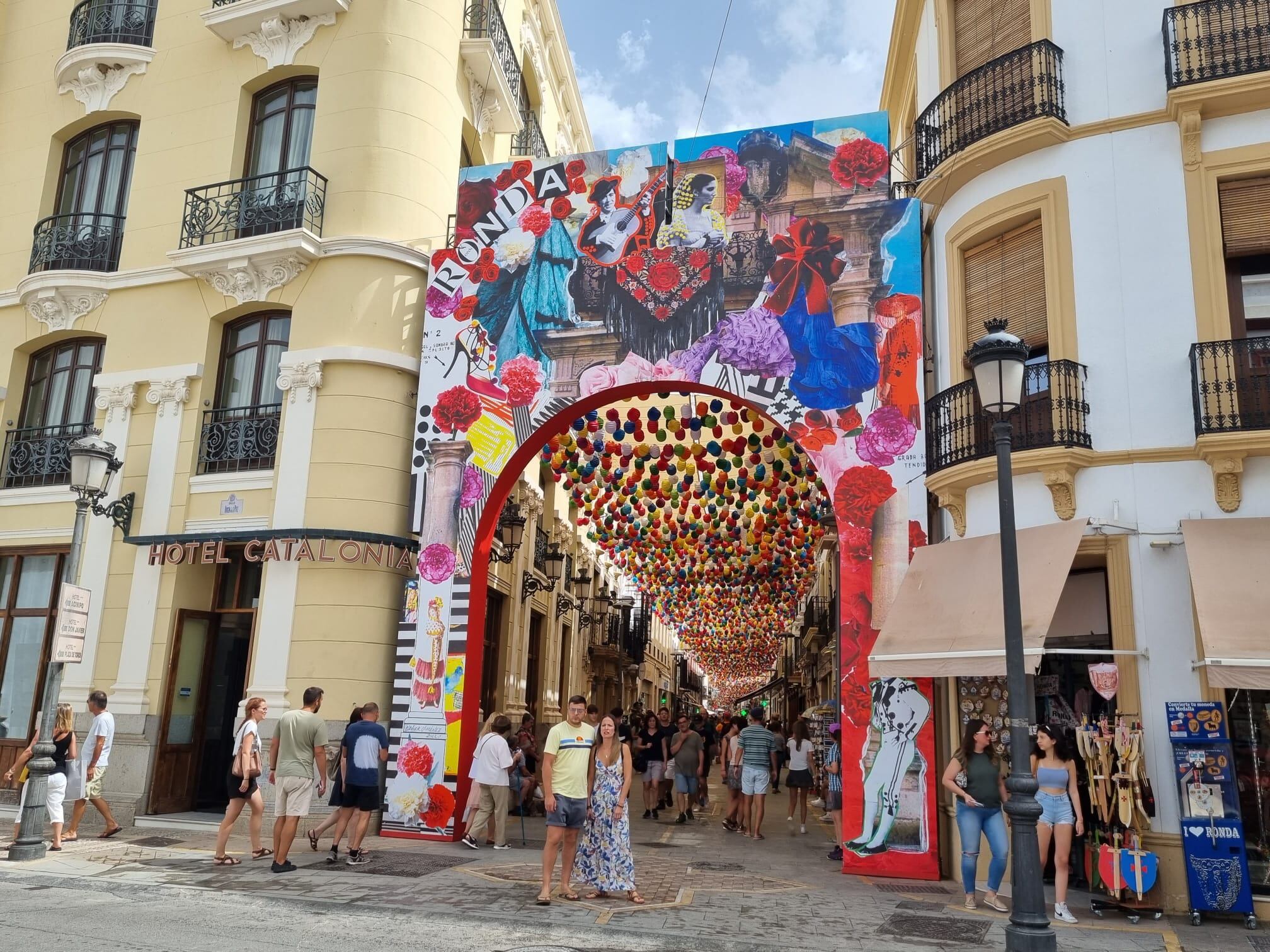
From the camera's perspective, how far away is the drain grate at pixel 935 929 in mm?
8070

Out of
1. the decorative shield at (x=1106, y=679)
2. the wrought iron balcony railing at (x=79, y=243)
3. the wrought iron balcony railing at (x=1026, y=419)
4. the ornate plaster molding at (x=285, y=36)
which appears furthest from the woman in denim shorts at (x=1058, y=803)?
the wrought iron balcony railing at (x=79, y=243)

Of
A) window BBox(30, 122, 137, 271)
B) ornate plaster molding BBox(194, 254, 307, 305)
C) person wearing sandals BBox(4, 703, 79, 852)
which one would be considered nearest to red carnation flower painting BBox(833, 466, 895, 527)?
ornate plaster molding BBox(194, 254, 307, 305)

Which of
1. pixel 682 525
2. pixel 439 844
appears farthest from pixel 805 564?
pixel 439 844

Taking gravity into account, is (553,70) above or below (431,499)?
above

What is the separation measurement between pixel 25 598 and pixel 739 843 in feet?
38.9

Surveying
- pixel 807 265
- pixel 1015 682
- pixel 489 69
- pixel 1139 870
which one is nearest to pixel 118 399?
pixel 489 69

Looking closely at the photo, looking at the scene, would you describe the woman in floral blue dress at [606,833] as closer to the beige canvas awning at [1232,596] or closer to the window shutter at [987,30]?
the beige canvas awning at [1232,596]

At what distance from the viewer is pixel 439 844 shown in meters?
12.4

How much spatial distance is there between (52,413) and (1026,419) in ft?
50.1

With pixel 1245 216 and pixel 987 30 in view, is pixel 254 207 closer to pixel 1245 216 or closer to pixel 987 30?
pixel 987 30

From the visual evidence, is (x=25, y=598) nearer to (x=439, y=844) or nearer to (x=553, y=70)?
(x=439, y=844)

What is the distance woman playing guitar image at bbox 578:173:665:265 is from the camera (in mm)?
13672

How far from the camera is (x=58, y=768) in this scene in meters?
11.2

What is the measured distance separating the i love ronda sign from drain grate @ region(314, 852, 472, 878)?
4.37 feet
